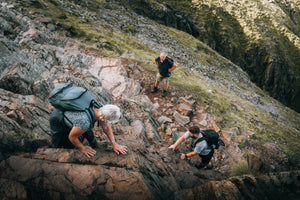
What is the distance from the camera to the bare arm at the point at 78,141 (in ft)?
11.5

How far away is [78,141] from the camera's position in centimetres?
385

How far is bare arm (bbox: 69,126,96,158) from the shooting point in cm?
351

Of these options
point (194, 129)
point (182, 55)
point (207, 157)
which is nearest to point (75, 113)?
point (194, 129)

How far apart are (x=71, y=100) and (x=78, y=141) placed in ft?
3.62

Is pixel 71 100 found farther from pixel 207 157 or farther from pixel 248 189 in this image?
pixel 207 157

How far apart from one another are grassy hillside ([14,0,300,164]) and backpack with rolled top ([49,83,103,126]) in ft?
33.8

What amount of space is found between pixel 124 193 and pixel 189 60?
1062 inches

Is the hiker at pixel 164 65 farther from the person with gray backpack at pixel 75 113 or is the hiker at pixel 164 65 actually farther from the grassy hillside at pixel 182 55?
the person with gray backpack at pixel 75 113

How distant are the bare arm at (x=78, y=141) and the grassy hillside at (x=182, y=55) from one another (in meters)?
10.0

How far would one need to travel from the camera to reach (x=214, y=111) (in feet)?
39.4

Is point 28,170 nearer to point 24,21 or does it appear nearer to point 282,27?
point 24,21

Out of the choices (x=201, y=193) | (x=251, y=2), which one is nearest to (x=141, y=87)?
(x=201, y=193)

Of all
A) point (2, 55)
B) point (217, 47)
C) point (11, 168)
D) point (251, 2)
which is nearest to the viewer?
point (11, 168)

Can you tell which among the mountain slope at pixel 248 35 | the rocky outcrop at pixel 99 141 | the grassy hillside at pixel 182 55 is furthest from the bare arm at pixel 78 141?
the mountain slope at pixel 248 35
